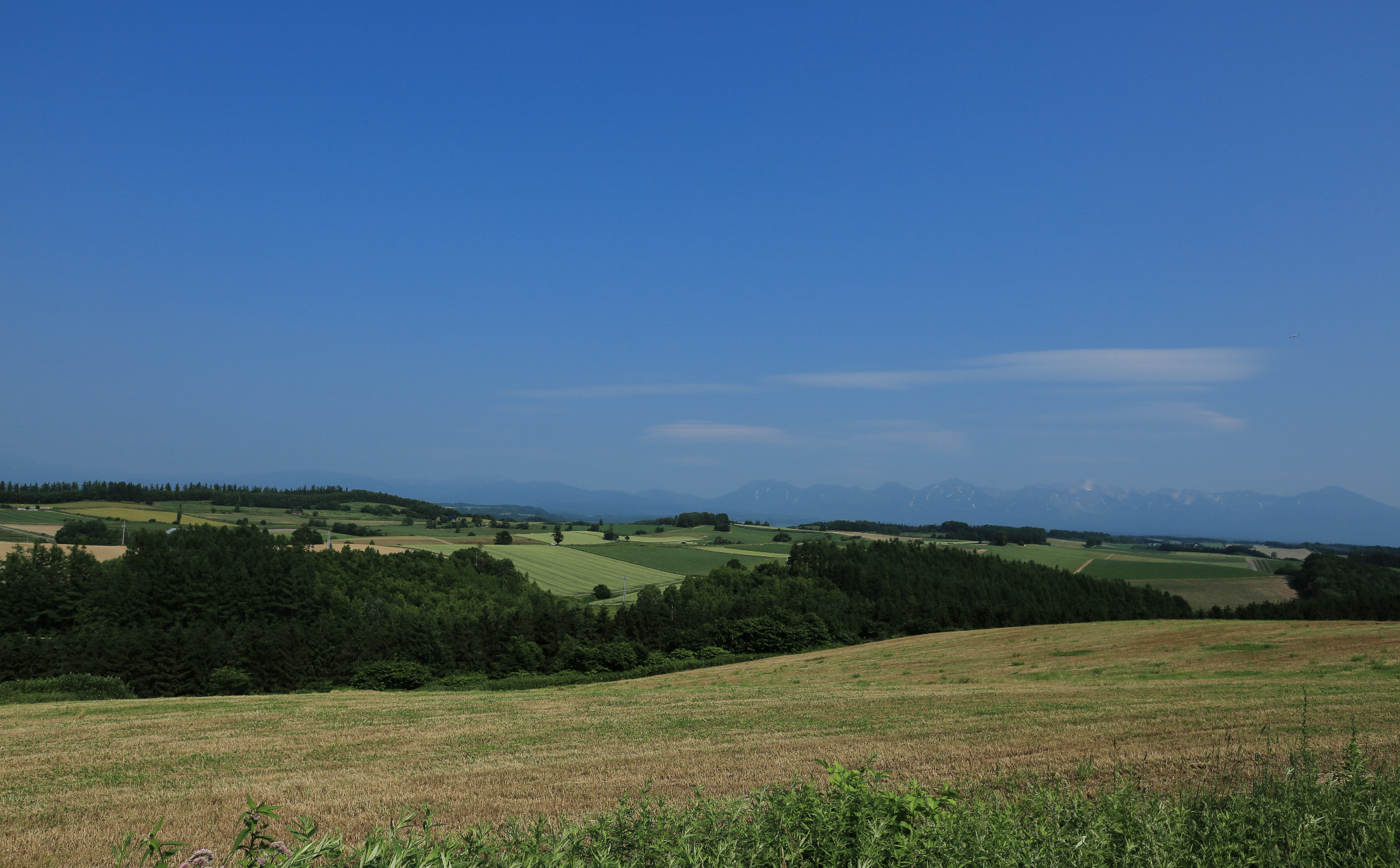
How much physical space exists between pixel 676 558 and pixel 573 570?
61.9ft

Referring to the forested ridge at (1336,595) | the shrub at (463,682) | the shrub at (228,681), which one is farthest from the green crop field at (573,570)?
the forested ridge at (1336,595)

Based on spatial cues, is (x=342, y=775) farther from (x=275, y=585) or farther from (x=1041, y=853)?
(x=275, y=585)

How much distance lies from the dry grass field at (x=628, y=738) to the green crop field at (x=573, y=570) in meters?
74.5

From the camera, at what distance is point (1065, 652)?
1554 inches

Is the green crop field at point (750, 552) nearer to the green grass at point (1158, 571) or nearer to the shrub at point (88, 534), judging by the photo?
the green grass at point (1158, 571)

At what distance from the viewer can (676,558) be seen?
12706 centimetres

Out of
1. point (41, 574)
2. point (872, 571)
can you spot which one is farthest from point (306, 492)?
point (872, 571)

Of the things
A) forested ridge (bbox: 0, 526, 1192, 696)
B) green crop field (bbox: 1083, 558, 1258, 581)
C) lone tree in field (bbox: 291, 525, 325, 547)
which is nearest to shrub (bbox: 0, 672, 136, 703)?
forested ridge (bbox: 0, 526, 1192, 696)

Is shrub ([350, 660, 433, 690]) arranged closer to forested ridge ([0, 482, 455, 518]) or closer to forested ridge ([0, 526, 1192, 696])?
forested ridge ([0, 526, 1192, 696])

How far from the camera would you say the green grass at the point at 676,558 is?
392ft

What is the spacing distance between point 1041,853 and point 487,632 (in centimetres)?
7695

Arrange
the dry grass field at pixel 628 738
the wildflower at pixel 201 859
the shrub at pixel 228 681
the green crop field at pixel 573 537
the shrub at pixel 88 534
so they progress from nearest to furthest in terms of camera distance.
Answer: the wildflower at pixel 201 859
the dry grass field at pixel 628 738
the shrub at pixel 228 681
the shrub at pixel 88 534
the green crop field at pixel 573 537

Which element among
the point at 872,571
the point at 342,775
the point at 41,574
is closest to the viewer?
the point at 342,775

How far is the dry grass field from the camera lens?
10.8 meters
